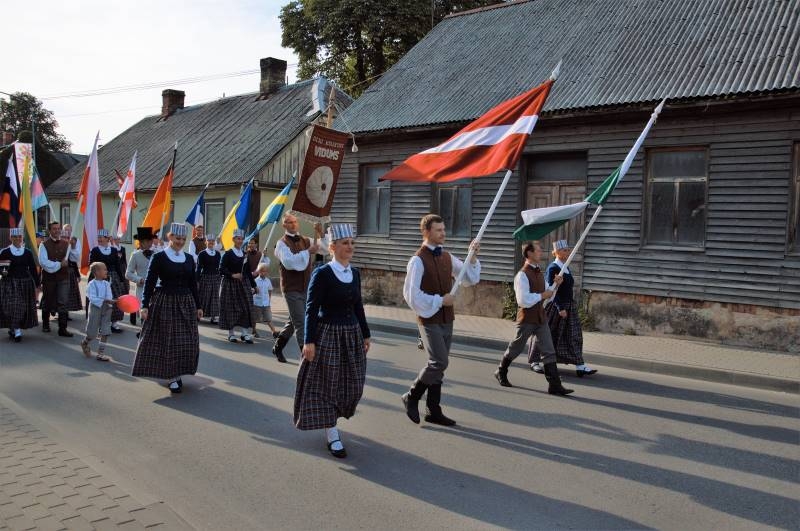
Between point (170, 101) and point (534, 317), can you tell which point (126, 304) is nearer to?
point (534, 317)

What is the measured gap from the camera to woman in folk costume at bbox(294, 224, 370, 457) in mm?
5504

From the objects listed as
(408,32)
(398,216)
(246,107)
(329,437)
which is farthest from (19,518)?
(408,32)

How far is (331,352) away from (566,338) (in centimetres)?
434

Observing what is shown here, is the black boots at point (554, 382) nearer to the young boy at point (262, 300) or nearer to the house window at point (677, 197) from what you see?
the young boy at point (262, 300)

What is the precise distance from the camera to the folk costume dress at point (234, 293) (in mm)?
11414

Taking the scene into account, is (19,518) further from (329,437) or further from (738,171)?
(738,171)

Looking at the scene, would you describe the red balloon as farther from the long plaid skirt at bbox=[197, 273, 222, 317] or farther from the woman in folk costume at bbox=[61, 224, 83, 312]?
the woman in folk costume at bbox=[61, 224, 83, 312]

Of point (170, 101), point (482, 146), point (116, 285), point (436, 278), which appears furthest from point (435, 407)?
point (170, 101)

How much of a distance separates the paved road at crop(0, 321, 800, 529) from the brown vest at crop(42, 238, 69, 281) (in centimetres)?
378

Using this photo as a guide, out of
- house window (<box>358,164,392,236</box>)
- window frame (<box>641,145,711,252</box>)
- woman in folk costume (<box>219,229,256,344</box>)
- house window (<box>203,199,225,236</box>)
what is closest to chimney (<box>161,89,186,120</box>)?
house window (<box>203,199,225,236</box>)

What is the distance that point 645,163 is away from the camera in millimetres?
12711

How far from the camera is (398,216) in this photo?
16984 millimetres

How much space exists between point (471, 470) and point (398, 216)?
39.9ft

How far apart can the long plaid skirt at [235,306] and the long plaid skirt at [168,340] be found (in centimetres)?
353
